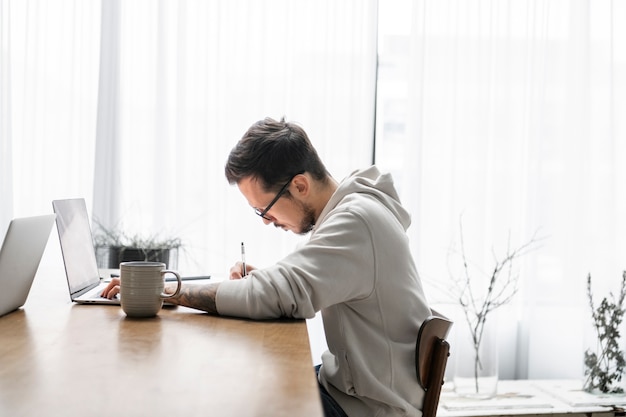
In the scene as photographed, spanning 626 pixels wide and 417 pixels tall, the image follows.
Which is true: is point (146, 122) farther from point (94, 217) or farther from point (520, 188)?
point (520, 188)

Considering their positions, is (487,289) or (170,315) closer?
(170,315)

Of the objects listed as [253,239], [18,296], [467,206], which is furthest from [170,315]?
[467,206]

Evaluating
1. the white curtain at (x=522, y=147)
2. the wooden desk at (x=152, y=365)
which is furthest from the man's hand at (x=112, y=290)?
the white curtain at (x=522, y=147)

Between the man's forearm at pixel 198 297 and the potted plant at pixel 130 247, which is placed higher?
the man's forearm at pixel 198 297

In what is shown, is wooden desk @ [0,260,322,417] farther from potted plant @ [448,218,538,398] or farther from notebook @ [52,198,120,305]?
potted plant @ [448,218,538,398]

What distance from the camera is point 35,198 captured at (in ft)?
11.5

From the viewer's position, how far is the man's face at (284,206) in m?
1.91

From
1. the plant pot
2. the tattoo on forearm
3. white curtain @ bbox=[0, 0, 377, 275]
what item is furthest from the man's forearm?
white curtain @ bbox=[0, 0, 377, 275]

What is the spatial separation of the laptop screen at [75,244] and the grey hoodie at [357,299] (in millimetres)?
371

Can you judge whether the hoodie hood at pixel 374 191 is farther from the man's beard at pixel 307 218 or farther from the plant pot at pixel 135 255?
the plant pot at pixel 135 255

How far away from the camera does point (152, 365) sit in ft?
3.61

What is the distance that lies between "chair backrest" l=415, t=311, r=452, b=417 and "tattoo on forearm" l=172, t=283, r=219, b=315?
42 cm

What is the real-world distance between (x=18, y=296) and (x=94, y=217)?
195cm

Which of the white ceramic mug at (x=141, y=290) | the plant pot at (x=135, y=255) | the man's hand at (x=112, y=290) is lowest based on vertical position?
the plant pot at (x=135, y=255)
